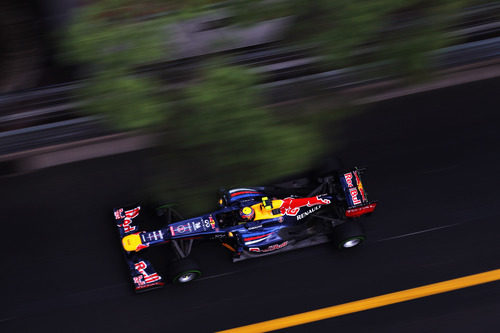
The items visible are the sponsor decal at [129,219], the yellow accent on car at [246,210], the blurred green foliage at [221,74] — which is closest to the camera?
the blurred green foliage at [221,74]

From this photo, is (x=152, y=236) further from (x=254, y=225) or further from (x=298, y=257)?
(x=298, y=257)

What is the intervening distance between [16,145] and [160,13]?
12.3 feet

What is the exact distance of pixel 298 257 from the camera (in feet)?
20.4

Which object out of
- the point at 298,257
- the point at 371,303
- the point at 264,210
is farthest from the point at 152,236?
the point at 371,303

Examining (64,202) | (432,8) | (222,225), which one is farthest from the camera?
(64,202)

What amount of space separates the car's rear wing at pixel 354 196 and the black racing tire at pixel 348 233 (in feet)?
0.40

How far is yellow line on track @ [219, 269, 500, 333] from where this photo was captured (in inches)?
238

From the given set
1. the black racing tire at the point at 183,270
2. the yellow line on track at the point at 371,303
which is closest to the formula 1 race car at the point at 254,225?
the black racing tire at the point at 183,270

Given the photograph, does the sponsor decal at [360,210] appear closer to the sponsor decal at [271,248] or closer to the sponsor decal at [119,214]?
the sponsor decal at [271,248]

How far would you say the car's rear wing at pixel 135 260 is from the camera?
5.73m

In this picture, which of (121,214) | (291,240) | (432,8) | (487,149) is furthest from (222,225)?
(487,149)

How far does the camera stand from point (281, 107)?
4.14 m

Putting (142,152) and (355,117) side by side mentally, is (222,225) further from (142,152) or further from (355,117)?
(355,117)

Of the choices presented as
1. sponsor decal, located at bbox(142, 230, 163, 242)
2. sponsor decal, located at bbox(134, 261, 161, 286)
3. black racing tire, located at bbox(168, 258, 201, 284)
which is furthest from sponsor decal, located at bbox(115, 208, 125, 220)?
black racing tire, located at bbox(168, 258, 201, 284)
